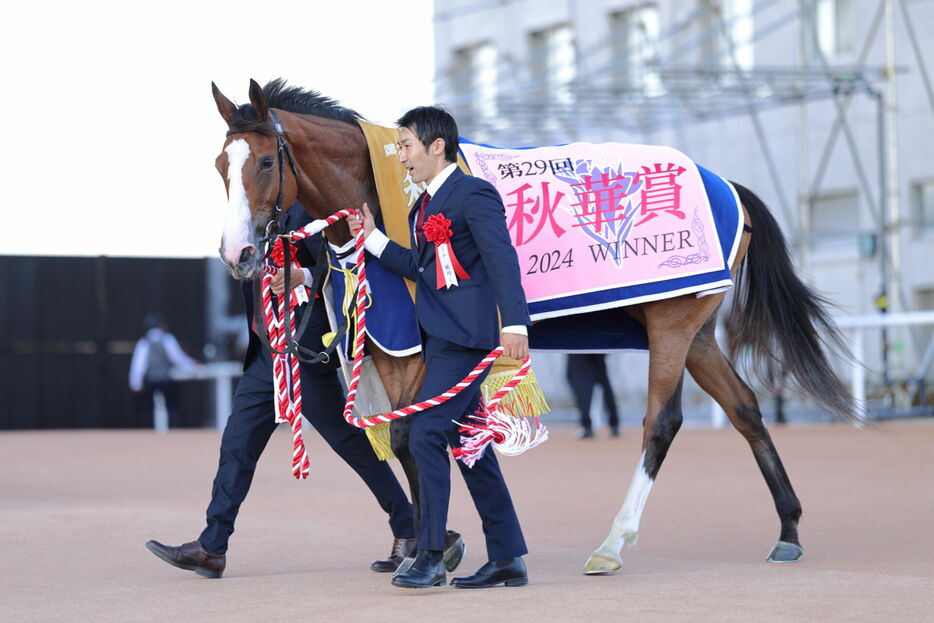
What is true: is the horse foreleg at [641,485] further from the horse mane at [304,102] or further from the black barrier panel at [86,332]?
the black barrier panel at [86,332]

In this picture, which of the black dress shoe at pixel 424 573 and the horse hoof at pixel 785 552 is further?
the horse hoof at pixel 785 552

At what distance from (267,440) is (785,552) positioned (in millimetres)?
2146

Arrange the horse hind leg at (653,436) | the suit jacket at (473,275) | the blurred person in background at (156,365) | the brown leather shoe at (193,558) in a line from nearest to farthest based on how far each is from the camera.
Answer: the suit jacket at (473,275)
the brown leather shoe at (193,558)
the horse hind leg at (653,436)
the blurred person in background at (156,365)

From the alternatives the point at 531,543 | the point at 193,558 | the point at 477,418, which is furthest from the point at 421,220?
the point at 531,543

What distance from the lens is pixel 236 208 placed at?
16.4ft

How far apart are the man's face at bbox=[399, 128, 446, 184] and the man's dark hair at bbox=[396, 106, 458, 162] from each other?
17mm

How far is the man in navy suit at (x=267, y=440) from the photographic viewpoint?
→ 551cm

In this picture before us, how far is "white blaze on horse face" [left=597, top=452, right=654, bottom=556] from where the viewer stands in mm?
5461

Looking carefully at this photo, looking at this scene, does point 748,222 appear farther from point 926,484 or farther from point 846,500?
point 926,484

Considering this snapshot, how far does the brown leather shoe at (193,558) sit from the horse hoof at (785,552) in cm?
220

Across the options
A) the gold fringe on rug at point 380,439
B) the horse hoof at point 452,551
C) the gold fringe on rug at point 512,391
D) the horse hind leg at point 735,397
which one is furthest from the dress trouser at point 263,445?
the horse hind leg at point 735,397

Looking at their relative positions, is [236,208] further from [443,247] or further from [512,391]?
[512,391]

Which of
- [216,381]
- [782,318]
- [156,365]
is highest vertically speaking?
[782,318]

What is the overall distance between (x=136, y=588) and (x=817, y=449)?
8297mm
